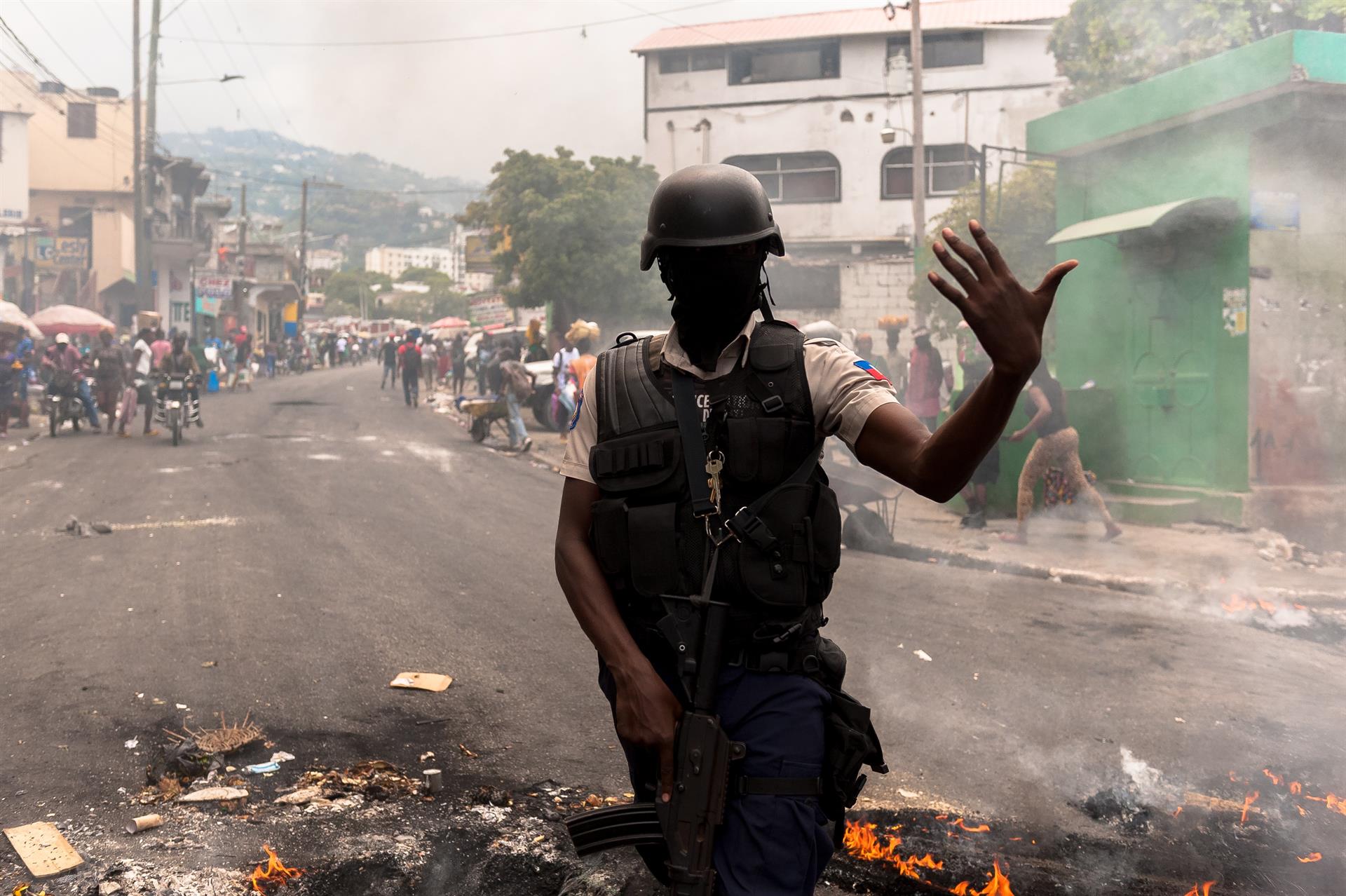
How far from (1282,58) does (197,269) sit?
45566 mm

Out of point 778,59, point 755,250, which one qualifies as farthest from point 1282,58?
point 778,59

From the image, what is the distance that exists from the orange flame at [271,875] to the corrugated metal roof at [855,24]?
33.6 meters

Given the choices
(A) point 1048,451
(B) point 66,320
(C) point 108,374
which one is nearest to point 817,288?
(B) point 66,320

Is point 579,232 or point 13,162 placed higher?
point 13,162

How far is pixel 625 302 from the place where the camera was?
24703 millimetres

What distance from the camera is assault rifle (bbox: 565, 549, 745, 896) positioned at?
6.46 feet

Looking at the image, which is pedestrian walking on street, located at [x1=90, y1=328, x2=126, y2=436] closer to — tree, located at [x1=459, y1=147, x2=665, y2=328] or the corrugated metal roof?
tree, located at [x1=459, y1=147, x2=665, y2=328]

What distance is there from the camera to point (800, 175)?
1355 inches

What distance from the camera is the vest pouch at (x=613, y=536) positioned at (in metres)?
2.15

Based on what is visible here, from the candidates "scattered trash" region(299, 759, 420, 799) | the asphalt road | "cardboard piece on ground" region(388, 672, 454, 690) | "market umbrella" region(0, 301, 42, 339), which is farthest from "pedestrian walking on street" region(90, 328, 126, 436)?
"scattered trash" region(299, 759, 420, 799)

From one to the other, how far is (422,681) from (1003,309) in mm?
3995

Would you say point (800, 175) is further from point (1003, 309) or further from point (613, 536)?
point (1003, 309)

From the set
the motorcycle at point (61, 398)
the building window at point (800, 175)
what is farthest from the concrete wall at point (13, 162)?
the motorcycle at point (61, 398)

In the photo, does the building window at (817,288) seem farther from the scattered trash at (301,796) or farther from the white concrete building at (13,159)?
the scattered trash at (301,796)
